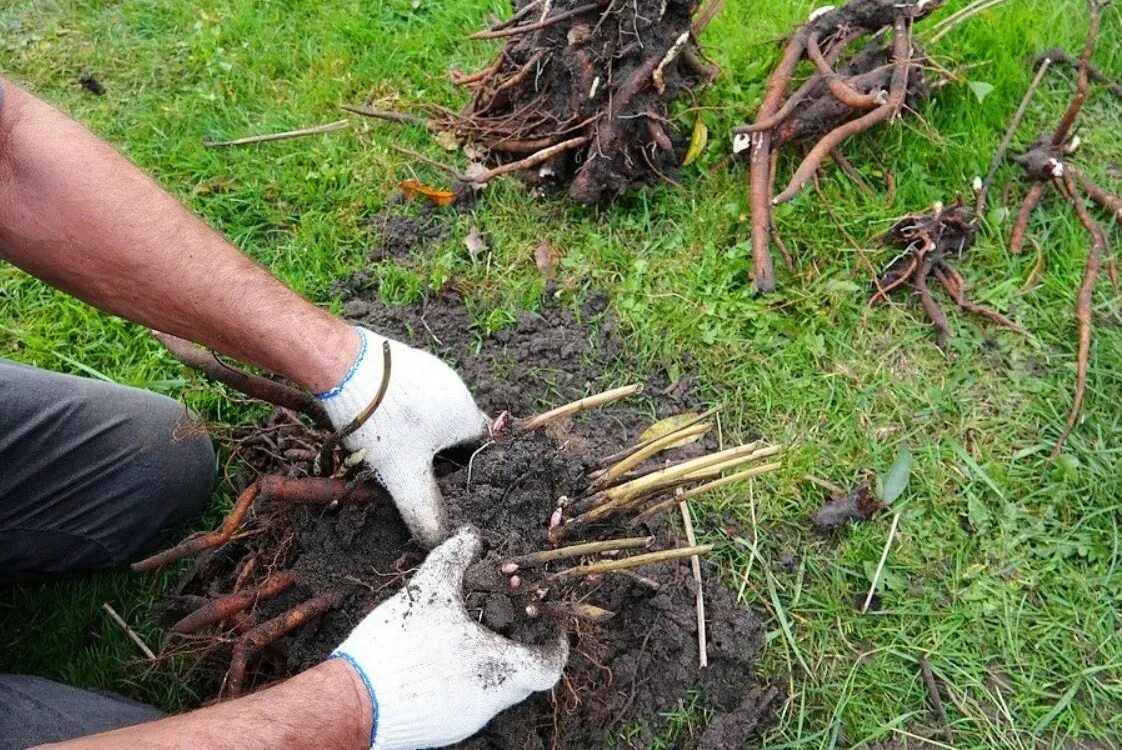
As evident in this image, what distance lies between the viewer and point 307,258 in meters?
2.83

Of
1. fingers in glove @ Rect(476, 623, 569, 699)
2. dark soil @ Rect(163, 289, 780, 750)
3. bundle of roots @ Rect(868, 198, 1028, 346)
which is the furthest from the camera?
bundle of roots @ Rect(868, 198, 1028, 346)

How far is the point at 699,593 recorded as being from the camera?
213 centimetres

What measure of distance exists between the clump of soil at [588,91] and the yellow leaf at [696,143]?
30mm

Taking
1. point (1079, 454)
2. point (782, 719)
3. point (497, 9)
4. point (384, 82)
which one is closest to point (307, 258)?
point (384, 82)

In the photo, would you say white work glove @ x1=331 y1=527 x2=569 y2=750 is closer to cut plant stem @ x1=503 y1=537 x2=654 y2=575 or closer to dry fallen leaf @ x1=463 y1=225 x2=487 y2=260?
cut plant stem @ x1=503 y1=537 x2=654 y2=575

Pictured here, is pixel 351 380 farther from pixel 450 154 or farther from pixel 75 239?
pixel 450 154

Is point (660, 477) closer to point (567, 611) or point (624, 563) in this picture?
point (624, 563)

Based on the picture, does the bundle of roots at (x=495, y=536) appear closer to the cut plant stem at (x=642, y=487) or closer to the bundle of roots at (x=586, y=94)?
the cut plant stem at (x=642, y=487)

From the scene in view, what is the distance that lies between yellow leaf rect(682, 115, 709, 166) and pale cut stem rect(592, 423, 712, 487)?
4.02 feet

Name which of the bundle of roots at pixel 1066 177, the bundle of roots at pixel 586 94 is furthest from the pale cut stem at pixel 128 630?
the bundle of roots at pixel 1066 177

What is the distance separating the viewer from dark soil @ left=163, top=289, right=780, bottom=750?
188 cm

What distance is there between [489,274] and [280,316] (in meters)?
0.96

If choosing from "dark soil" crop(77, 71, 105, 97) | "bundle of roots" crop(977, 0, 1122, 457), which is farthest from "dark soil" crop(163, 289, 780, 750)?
"dark soil" crop(77, 71, 105, 97)

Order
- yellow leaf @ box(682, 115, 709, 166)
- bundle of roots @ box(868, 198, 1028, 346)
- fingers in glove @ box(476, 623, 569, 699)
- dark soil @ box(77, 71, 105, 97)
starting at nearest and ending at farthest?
fingers in glove @ box(476, 623, 569, 699) < bundle of roots @ box(868, 198, 1028, 346) < yellow leaf @ box(682, 115, 709, 166) < dark soil @ box(77, 71, 105, 97)
